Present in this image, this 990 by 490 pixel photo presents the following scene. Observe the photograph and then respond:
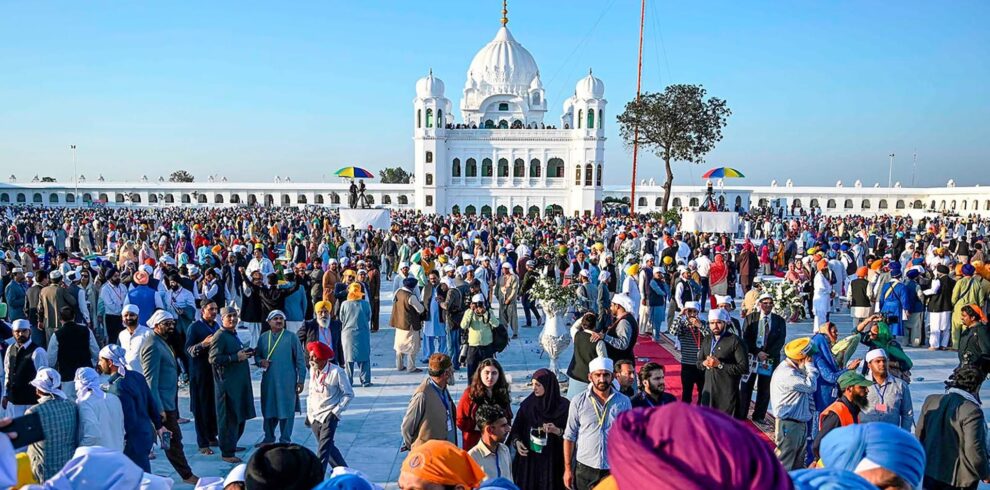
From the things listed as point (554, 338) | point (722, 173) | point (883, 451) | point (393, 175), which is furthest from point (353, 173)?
point (393, 175)

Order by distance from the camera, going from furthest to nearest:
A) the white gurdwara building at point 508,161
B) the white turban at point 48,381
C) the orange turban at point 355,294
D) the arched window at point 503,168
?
1. the arched window at point 503,168
2. the white gurdwara building at point 508,161
3. the orange turban at point 355,294
4. the white turban at point 48,381

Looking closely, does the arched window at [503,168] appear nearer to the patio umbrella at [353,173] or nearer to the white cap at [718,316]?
the patio umbrella at [353,173]

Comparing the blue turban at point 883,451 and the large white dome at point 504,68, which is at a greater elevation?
the large white dome at point 504,68

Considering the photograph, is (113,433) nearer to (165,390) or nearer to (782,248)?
(165,390)

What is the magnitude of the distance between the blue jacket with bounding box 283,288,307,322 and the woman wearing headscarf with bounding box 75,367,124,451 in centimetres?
382

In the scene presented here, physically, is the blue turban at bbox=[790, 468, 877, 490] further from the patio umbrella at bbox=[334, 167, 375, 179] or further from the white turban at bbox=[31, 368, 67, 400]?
the patio umbrella at bbox=[334, 167, 375, 179]

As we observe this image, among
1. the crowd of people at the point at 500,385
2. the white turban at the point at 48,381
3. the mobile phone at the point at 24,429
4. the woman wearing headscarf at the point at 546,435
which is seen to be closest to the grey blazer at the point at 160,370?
the crowd of people at the point at 500,385

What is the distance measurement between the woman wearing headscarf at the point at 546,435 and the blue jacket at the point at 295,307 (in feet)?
15.0

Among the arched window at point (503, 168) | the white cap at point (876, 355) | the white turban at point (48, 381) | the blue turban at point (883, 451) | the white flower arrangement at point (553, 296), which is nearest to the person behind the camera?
the blue turban at point (883, 451)

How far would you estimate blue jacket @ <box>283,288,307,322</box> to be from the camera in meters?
7.80

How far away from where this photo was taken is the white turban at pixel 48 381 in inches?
145

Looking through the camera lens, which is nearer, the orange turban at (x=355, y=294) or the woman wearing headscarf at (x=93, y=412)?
the woman wearing headscarf at (x=93, y=412)

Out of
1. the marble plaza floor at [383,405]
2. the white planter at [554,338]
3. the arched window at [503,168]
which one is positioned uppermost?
the arched window at [503,168]

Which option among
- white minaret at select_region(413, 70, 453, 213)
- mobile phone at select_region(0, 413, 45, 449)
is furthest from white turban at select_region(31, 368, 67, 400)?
white minaret at select_region(413, 70, 453, 213)
